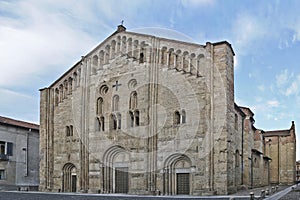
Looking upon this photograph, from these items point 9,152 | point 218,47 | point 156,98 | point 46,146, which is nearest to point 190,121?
point 156,98

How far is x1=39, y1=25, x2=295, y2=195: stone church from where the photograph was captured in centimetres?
2456

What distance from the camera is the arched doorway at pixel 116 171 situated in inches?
1128

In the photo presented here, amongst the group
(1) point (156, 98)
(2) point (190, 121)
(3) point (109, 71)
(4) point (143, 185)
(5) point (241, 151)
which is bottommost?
(4) point (143, 185)

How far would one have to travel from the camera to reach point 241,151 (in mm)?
29125

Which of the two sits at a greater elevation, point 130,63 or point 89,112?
point 130,63

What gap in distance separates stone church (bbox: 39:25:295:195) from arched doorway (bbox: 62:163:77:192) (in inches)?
3.5

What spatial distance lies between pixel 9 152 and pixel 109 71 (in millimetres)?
16495

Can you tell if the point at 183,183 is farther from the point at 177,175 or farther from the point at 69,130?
the point at 69,130

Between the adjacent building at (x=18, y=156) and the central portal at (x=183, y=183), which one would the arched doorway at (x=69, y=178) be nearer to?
the adjacent building at (x=18, y=156)

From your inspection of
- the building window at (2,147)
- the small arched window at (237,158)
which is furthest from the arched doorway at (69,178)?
the small arched window at (237,158)

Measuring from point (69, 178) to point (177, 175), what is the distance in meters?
11.2

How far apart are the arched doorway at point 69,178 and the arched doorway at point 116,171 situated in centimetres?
375

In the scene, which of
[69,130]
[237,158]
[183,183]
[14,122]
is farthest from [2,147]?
[237,158]

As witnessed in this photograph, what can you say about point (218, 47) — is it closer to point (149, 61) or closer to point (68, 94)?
point (149, 61)
